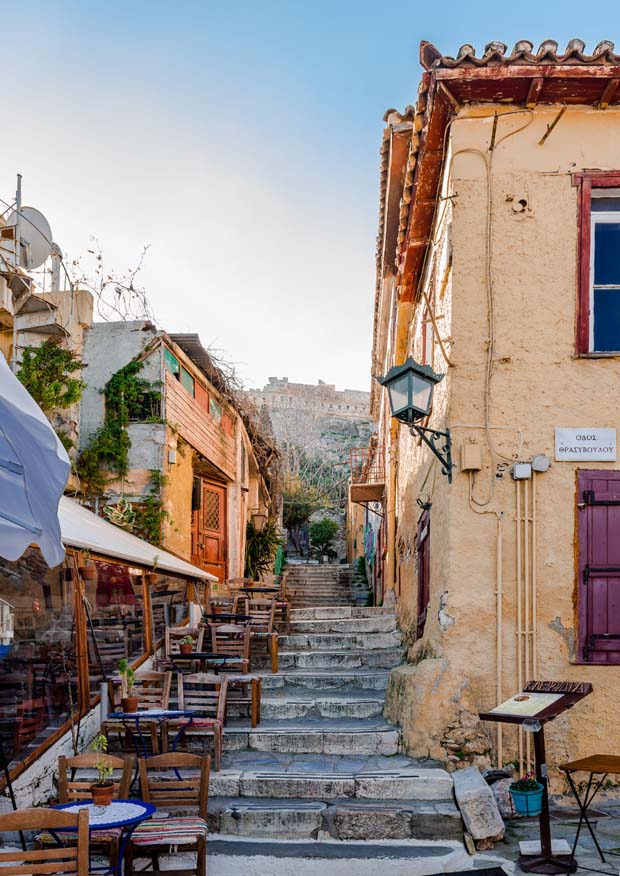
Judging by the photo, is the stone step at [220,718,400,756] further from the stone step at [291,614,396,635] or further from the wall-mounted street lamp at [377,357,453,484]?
the stone step at [291,614,396,635]

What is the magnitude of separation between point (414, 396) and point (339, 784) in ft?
10.7

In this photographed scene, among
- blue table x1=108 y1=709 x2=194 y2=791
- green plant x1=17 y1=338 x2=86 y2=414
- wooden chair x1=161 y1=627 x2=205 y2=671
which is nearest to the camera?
blue table x1=108 y1=709 x2=194 y2=791

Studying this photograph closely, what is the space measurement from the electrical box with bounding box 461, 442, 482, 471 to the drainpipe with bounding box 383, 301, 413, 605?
621 centimetres

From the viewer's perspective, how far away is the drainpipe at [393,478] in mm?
13859

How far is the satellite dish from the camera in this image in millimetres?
11539

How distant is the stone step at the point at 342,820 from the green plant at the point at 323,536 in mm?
28884

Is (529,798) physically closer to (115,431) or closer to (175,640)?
(175,640)

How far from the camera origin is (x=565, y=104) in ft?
25.6

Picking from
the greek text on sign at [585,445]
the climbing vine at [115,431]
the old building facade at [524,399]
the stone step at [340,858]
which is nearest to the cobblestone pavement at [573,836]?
the stone step at [340,858]

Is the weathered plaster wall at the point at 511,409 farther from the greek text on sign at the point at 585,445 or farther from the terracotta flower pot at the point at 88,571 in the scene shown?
the terracotta flower pot at the point at 88,571

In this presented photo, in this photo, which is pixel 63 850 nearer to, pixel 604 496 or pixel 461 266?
pixel 604 496

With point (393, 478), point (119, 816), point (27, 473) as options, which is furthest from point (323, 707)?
point (393, 478)

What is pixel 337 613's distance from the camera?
47.5 feet

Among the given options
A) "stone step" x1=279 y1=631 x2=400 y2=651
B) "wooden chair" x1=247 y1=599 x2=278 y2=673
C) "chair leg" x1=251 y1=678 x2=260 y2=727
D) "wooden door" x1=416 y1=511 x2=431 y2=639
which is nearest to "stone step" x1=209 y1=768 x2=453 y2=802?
"chair leg" x1=251 y1=678 x2=260 y2=727
